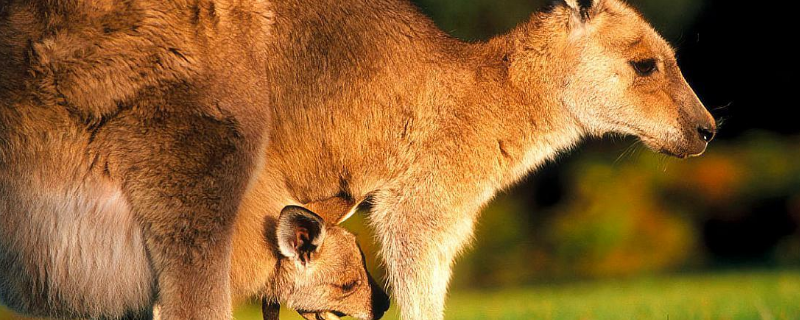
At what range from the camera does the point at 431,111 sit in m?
4.50

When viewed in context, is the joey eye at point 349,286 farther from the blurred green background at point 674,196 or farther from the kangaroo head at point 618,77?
the blurred green background at point 674,196

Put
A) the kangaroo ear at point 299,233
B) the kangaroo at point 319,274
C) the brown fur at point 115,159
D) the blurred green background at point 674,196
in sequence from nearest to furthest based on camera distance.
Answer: the brown fur at point 115,159, the kangaroo ear at point 299,233, the kangaroo at point 319,274, the blurred green background at point 674,196

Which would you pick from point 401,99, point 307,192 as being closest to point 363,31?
point 401,99

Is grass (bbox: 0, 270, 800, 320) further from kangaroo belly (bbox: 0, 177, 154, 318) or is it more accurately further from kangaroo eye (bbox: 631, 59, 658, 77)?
kangaroo belly (bbox: 0, 177, 154, 318)

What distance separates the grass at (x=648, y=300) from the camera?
6.05 meters

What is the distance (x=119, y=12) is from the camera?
134 inches

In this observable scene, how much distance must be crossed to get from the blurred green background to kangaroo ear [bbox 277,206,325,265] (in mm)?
6801

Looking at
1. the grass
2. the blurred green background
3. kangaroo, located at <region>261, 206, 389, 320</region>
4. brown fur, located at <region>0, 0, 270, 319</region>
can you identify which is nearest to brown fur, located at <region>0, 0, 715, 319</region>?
brown fur, located at <region>0, 0, 270, 319</region>

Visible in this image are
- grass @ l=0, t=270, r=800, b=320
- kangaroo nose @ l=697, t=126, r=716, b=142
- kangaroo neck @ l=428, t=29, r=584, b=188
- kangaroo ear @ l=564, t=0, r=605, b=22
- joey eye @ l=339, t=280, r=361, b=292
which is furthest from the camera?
grass @ l=0, t=270, r=800, b=320

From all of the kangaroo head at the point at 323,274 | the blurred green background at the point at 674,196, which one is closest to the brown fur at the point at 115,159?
the kangaroo head at the point at 323,274

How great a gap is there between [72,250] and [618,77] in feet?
8.81

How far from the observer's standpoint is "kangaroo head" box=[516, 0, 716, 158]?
15.9 feet

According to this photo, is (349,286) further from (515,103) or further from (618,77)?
(618,77)

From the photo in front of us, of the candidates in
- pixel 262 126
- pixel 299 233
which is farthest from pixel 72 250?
pixel 299 233
